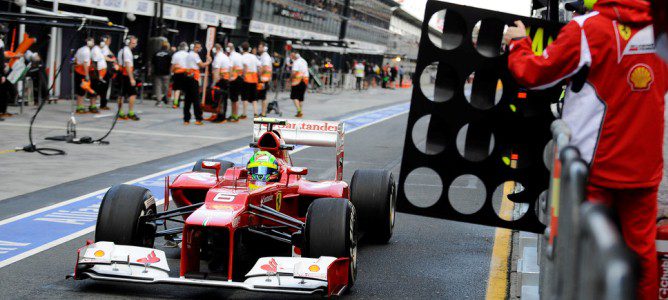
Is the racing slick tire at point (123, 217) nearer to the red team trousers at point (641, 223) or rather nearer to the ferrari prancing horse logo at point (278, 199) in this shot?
the ferrari prancing horse logo at point (278, 199)

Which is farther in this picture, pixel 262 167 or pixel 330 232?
pixel 262 167

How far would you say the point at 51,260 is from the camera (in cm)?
785

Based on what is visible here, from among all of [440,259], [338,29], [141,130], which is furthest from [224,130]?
[338,29]

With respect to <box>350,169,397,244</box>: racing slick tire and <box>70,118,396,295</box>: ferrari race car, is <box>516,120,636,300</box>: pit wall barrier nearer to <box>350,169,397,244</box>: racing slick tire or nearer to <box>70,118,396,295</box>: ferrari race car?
<box>70,118,396,295</box>: ferrari race car

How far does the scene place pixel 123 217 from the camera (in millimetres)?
6945

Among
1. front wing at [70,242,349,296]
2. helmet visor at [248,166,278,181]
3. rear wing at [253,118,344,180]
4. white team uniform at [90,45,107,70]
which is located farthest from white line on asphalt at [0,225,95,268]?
white team uniform at [90,45,107,70]

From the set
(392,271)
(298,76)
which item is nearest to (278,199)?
(392,271)

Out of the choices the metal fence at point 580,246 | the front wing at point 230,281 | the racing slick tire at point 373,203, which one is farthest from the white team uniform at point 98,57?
the metal fence at point 580,246

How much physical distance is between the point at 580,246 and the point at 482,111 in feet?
10.5

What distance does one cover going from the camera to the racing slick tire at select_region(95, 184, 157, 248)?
22.7ft

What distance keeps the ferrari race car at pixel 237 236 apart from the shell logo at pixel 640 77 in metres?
2.61

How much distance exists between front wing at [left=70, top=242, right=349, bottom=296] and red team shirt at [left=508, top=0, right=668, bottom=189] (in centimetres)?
237

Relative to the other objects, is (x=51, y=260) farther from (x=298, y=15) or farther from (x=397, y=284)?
(x=298, y=15)

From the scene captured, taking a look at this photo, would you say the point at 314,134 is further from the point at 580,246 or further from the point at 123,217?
the point at 580,246
